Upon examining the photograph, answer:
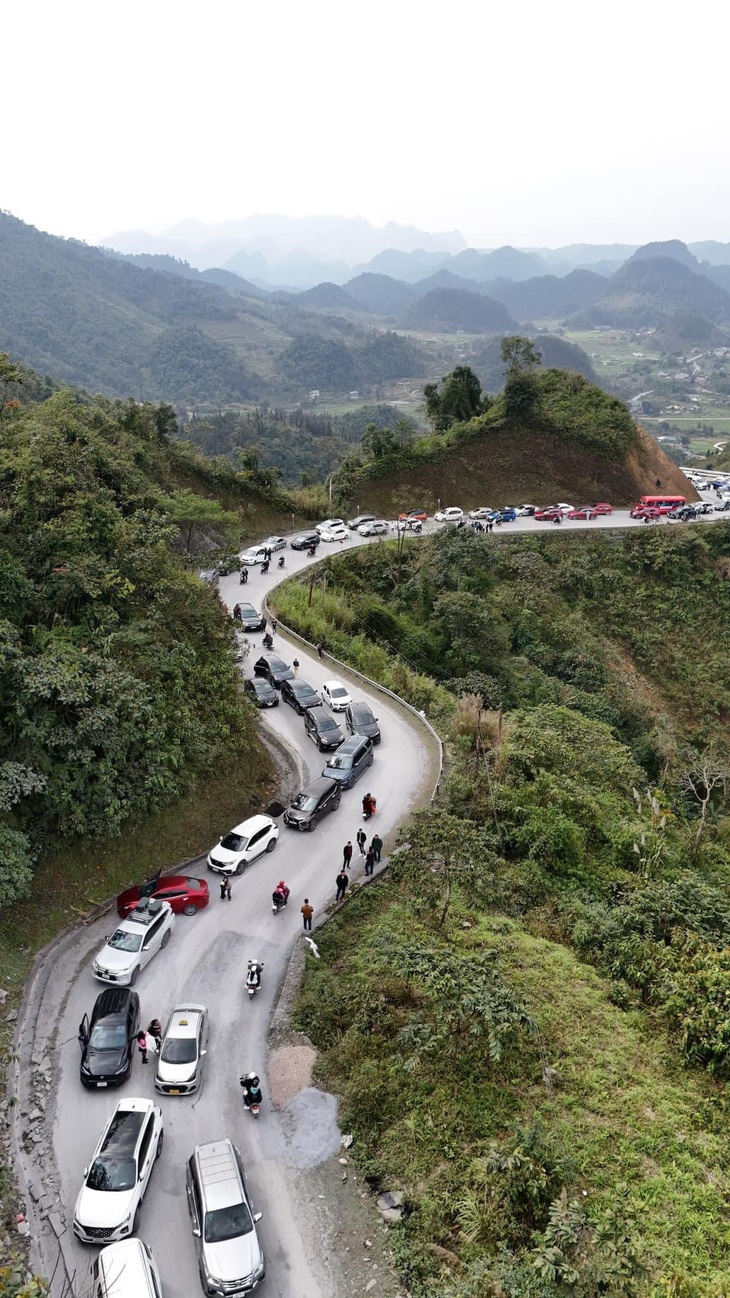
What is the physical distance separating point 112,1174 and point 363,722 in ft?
49.5

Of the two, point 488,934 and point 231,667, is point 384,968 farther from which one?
point 231,667

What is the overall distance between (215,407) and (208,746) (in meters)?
186

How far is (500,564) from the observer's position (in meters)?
42.7

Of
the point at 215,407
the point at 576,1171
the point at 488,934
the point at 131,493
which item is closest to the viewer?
the point at 576,1171

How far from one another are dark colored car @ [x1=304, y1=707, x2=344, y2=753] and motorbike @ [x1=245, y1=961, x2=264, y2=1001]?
964 centimetres

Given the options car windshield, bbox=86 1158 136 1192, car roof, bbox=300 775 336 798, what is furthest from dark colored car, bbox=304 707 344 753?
car windshield, bbox=86 1158 136 1192

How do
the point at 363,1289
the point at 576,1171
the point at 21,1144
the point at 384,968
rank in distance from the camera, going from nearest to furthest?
the point at 363,1289 → the point at 576,1171 → the point at 21,1144 → the point at 384,968

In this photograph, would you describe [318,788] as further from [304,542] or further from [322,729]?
[304,542]

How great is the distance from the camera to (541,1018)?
43.8 ft

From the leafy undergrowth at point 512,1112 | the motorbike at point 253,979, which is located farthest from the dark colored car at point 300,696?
the motorbike at point 253,979

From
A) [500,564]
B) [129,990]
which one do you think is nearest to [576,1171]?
[129,990]

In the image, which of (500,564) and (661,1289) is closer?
(661,1289)

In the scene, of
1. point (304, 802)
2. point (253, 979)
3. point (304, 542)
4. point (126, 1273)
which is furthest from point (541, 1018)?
point (304, 542)

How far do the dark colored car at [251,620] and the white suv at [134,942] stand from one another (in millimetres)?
17056
